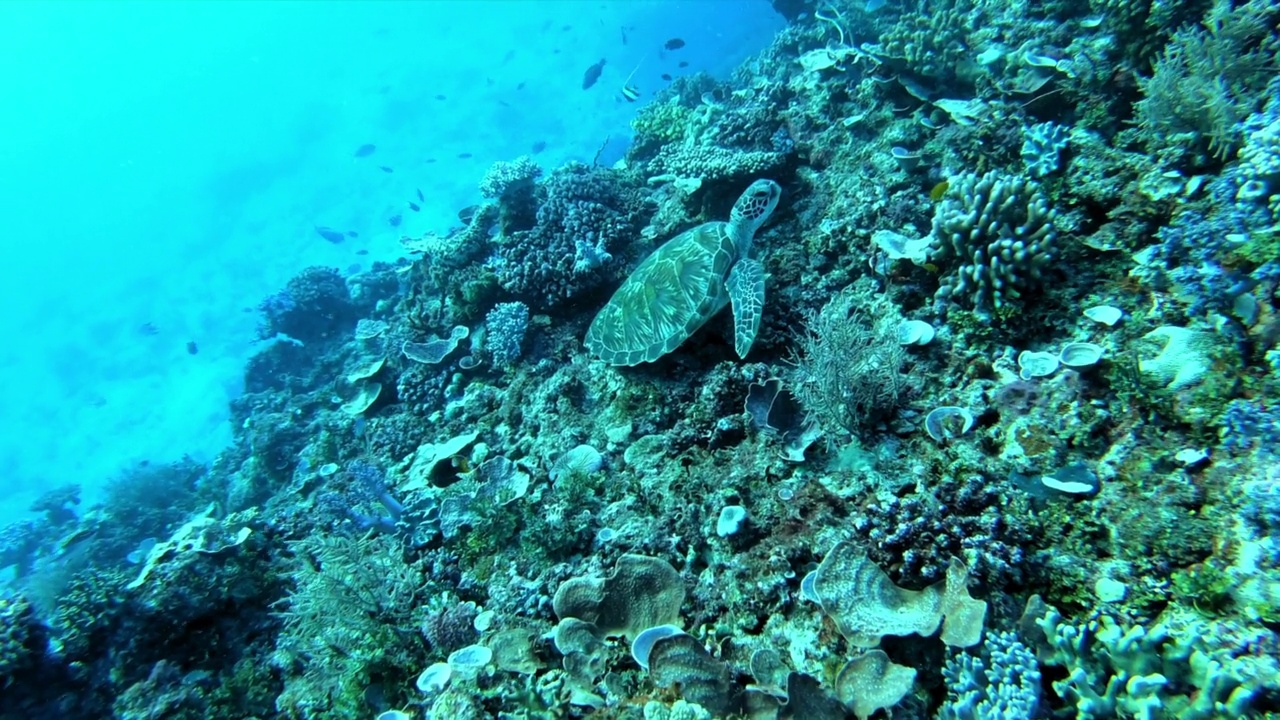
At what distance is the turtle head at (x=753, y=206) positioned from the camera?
5.43 m

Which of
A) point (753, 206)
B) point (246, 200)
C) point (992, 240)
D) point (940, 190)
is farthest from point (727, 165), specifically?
point (246, 200)

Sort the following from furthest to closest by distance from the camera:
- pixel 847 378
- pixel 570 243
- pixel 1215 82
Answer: pixel 570 243 < pixel 1215 82 < pixel 847 378

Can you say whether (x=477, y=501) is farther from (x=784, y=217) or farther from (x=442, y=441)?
(x=784, y=217)

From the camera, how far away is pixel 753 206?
5.49 metres

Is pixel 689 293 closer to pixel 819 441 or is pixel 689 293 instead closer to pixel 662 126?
pixel 819 441

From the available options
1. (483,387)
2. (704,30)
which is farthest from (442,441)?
(704,30)

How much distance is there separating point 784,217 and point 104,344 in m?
40.6

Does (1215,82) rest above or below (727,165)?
below

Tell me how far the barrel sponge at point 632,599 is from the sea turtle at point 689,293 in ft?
6.50

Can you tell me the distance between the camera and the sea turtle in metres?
4.91

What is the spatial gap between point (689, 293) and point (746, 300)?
57 cm

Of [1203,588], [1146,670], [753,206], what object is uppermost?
[753,206]

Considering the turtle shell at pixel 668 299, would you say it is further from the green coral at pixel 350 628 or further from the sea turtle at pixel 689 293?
the green coral at pixel 350 628

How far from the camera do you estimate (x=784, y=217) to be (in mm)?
6582
